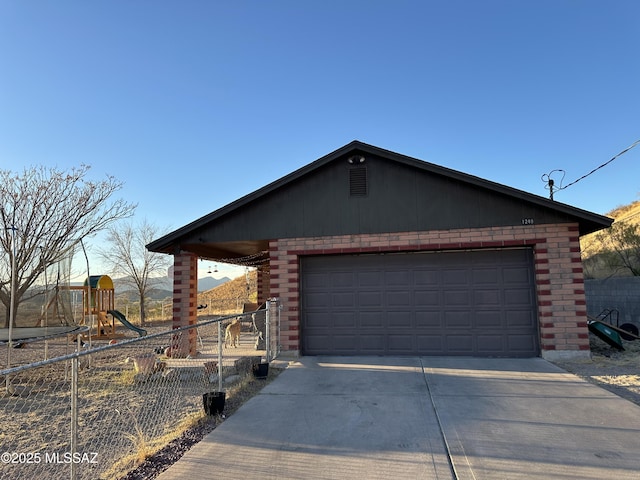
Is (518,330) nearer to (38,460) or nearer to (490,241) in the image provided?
(490,241)

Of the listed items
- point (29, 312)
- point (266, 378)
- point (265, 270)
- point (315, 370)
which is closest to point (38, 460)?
point (266, 378)

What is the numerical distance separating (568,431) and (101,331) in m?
17.9

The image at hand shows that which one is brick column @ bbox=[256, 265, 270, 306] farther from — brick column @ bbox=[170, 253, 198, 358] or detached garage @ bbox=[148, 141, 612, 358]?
detached garage @ bbox=[148, 141, 612, 358]

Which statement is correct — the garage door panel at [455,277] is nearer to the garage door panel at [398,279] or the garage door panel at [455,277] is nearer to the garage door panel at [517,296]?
the garage door panel at [398,279]

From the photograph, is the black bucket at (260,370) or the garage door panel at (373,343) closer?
the black bucket at (260,370)

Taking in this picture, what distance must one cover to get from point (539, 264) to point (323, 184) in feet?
17.0

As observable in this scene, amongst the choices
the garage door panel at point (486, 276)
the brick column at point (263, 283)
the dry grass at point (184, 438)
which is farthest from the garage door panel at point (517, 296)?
the brick column at point (263, 283)

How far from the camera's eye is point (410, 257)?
929 cm

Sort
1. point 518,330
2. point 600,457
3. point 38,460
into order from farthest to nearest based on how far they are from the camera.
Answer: point 518,330
point 38,460
point 600,457

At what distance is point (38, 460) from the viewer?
4312mm

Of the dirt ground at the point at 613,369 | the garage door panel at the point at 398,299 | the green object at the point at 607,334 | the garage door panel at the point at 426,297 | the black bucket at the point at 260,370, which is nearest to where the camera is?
the dirt ground at the point at 613,369

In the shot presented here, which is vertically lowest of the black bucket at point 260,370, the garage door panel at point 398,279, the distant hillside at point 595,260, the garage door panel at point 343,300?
the black bucket at point 260,370

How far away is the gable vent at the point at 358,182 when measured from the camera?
942 centimetres

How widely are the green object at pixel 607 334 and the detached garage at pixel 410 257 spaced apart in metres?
1.76
